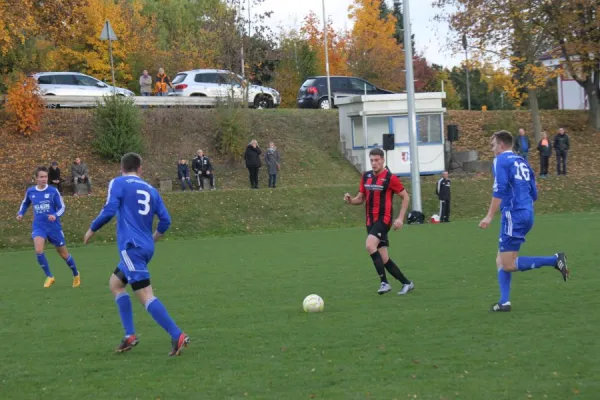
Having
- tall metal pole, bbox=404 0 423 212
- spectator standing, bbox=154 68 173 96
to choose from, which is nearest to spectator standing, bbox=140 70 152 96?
spectator standing, bbox=154 68 173 96

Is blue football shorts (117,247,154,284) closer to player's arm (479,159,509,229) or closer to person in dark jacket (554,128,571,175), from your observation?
player's arm (479,159,509,229)

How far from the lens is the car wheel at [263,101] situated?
42.8m

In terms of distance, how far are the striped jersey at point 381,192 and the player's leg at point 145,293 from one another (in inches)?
159

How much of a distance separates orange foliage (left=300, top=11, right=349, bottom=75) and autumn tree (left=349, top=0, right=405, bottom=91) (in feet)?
3.78

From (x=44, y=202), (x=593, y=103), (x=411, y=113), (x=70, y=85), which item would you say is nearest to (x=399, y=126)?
(x=411, y=113)

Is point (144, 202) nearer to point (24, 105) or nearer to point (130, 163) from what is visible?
point (130, 163)

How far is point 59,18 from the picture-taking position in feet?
94.6

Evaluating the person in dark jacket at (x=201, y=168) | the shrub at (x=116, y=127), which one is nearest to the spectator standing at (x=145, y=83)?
the shrub at (x=116, y=127)

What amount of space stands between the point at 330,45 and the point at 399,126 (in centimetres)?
3135

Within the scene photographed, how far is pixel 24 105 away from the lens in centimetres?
3534

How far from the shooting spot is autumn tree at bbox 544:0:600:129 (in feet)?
120

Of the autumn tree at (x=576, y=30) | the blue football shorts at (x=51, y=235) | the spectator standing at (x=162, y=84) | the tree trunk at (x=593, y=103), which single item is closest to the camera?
the blue football shorts at (x=51, y=235)

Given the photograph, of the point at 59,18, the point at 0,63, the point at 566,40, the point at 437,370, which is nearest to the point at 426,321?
the point at 437,370

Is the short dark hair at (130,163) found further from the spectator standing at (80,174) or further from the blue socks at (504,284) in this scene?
the spectator standing at (80,174)
